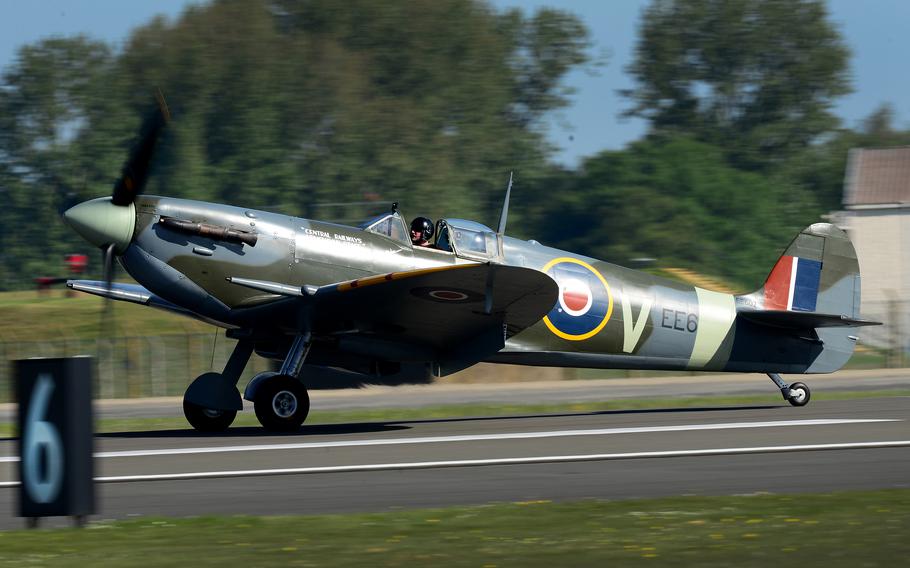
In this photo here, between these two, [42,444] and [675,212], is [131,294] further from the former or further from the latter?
[675,212]

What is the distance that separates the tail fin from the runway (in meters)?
2.69

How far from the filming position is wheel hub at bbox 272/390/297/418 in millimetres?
15570

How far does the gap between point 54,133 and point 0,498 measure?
59.1 meters

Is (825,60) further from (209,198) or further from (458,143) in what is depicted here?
(209,198)

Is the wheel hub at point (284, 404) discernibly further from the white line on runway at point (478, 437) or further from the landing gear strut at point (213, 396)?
the white line on runway at point (478, 437)

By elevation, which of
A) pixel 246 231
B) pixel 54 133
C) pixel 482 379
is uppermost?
pixel 54 133

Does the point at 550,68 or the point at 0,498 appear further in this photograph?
the point at 550,68

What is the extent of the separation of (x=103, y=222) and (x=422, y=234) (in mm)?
4166

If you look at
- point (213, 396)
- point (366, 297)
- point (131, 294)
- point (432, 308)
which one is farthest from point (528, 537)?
point (131, 294)

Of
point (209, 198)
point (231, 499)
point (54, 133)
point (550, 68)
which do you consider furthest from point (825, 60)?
point (231, 499)

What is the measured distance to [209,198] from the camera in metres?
61.9

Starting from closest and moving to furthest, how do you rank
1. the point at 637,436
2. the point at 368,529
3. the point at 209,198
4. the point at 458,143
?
the point at 368,529 → the point at 637,436 → the point at 209,198 → the point at 458,143

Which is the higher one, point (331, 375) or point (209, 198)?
point (209, 198)

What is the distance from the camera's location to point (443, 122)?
7169cm
